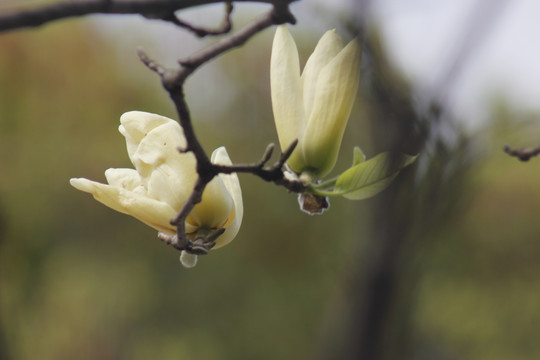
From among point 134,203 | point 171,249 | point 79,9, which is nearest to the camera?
point 79,9

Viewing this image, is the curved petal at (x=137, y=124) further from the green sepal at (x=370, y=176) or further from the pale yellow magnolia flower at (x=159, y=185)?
the green sepal at (x=370, y=176)

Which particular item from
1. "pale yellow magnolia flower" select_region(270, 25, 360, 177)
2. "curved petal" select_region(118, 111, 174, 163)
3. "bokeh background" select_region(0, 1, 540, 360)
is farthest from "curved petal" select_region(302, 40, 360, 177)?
"bokeh background" select_region(0, 1, 540, 360)

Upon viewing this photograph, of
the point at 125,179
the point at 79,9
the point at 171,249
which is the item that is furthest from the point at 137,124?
the point at 171,249

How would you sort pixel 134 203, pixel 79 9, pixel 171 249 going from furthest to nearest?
1. pixel 171 249
2. pixel 134 203
3. pixel 79 9

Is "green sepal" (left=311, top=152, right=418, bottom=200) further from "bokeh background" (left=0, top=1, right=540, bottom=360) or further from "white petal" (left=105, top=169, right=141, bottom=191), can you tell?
"bokeh background" (left=0, top=1, right=540, bottom=360)

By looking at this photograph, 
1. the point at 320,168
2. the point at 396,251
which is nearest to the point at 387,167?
the point at 320,168

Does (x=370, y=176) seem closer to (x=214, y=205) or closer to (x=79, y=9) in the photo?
(x=214, y=205)

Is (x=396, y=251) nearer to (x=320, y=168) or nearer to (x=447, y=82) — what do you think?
(x=447, y=82)
